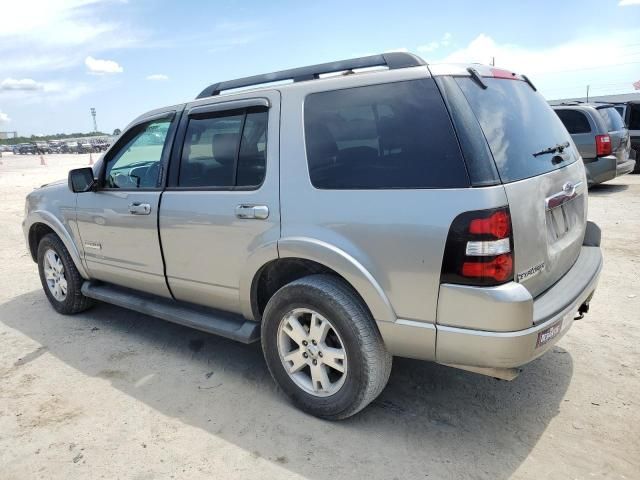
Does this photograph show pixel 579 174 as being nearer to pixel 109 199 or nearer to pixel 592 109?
pixel 109 199

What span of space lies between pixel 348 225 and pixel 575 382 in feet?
6.18

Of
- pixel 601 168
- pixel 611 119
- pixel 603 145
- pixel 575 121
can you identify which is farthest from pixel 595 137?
pixel 611 119

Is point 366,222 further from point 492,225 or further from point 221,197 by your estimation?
point 221,197

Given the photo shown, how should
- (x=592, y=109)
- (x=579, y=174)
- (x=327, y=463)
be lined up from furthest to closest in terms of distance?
(x=592, y=109), (x=579, y=174), (x=327, y=463)

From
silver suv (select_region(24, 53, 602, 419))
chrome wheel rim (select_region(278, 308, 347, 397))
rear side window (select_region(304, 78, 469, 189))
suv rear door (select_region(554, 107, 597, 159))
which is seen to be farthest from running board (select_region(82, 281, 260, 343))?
suv rear door (select_region(554, 107, 597, 159))

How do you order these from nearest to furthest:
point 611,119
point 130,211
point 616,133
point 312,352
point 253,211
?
point 312,352 → point 253,211 → point 130,211 → point 616,133 → point 611,119

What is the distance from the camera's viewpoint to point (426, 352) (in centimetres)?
255

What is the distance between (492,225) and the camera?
7.49ft

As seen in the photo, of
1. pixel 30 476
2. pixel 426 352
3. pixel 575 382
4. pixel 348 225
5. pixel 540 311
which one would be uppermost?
pixel 348 225

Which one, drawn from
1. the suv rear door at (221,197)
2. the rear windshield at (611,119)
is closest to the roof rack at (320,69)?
the suv rear door at (221,197)

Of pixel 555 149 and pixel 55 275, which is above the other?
pixel 555 149

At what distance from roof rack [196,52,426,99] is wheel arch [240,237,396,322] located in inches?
41.7

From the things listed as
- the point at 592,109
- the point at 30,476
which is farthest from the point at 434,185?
the point at 592,109

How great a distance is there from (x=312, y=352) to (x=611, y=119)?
10.1 meters
